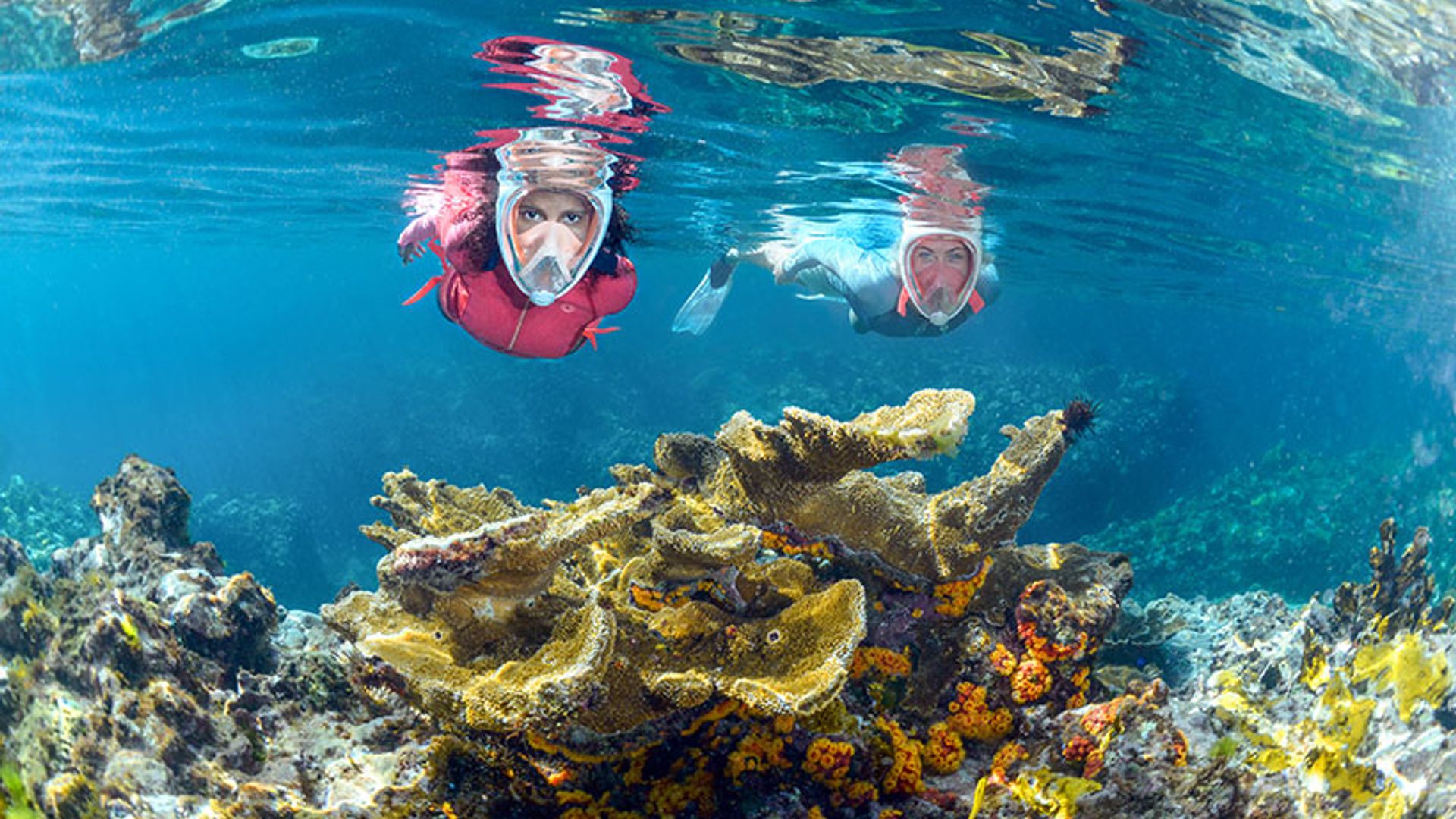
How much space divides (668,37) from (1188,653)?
8.15 metres

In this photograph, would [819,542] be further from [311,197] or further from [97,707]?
[311,197]

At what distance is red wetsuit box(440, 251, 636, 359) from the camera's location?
588 centimetres

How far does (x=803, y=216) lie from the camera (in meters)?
19.0

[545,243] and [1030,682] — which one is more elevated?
[545,243]

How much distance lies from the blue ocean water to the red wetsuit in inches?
130

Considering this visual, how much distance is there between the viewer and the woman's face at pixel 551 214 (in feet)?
18.8

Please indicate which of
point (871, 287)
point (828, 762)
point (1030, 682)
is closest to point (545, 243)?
point (828, 762)

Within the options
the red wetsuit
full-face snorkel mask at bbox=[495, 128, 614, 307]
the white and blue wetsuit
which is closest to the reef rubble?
the red wetsuit

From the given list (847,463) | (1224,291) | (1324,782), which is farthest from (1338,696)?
(1224,291)

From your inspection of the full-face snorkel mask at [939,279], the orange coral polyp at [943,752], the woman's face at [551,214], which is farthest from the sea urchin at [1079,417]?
the woman's face at [551,214]

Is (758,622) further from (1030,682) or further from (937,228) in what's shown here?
(937,228)

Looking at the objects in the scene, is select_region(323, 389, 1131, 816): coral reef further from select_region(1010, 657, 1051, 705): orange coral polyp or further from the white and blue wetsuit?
the white and blue wetsuit

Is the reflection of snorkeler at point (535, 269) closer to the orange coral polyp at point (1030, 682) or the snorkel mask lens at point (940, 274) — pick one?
the snorkel mask lens at point (940, 274)

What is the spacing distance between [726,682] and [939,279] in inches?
203
